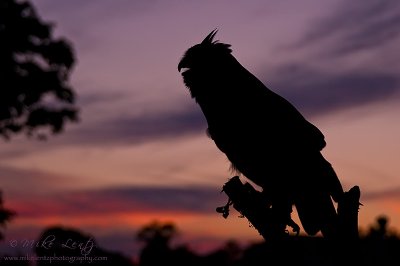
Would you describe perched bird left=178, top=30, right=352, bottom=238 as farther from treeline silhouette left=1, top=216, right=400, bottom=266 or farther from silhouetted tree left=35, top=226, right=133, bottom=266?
silhouetted tree left=35, top=226, right=133, bottom=266

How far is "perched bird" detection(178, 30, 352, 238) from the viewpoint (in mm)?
7984

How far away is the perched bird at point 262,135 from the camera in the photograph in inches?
314

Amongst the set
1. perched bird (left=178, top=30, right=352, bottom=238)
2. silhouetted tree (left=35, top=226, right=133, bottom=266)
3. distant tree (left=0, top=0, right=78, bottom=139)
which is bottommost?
perched bird (left=178, top=30, right=352, bottom=238)

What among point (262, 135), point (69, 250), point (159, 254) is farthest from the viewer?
point (159, 254)

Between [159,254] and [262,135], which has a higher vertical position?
[159,254]

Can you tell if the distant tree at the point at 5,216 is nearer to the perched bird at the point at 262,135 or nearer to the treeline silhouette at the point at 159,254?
the treeline silhouette at the point at 159,254

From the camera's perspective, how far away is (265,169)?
8.71 metres

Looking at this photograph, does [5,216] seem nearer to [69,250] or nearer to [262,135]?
[69,250]

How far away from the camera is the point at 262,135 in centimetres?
840

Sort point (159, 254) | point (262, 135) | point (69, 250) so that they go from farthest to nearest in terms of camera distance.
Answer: point (159, 254) → point (69, 250) → point (262, 135)

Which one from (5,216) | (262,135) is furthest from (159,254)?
(262,135)

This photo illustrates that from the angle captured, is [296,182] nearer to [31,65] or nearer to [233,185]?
[233,185]

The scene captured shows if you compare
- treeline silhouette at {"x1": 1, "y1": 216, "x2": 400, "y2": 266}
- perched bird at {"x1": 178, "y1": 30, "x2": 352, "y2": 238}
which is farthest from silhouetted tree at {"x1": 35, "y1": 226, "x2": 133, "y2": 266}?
perched bird at {"x1": 178, "y1": 30, "x2": 352, "y2": 238}

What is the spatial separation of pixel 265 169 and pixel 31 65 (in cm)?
1877
